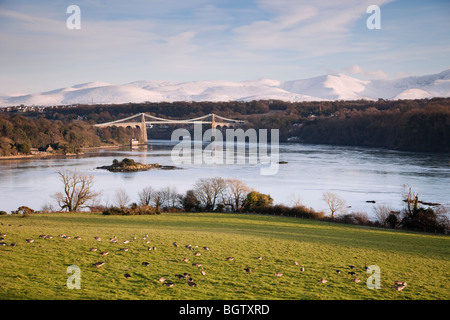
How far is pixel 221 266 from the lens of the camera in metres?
5.39

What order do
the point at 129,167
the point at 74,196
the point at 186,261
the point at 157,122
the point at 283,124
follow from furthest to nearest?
the point at 283,124 < the point at 157,122 < the point at 129,167 < the point at 74,196 < the point at 186,261

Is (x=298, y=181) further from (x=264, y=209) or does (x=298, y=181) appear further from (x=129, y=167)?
(x=129, y=167)

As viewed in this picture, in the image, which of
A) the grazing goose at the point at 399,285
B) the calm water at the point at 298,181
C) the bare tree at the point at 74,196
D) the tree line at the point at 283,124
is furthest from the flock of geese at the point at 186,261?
the tree line at the point at 283,124

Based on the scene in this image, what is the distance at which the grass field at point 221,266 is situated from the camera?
14.1 ft

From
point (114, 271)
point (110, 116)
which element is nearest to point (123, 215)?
point (114, 271)

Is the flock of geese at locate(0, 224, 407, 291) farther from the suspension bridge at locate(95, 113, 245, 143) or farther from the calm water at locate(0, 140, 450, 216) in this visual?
the suspension bridge at locate(95, 113, 245, 143)

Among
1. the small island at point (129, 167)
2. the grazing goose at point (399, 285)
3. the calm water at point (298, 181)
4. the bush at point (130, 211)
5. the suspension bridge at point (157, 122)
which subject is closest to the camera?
the grazing goose at point (399, 285)

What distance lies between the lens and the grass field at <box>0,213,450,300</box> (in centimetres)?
431

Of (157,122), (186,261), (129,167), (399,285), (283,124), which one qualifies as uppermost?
(157,122)

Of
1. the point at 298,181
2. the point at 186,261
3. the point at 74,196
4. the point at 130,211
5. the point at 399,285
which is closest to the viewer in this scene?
the point at 399,285

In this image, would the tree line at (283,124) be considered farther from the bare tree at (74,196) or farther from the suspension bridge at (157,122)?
the bare tree at (74,196)

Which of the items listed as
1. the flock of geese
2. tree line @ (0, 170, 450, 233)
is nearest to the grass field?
the flock of geese

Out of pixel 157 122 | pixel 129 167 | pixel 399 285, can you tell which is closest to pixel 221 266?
pixel 399 285

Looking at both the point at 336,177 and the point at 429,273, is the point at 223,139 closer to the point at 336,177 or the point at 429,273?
the point at 336,177
